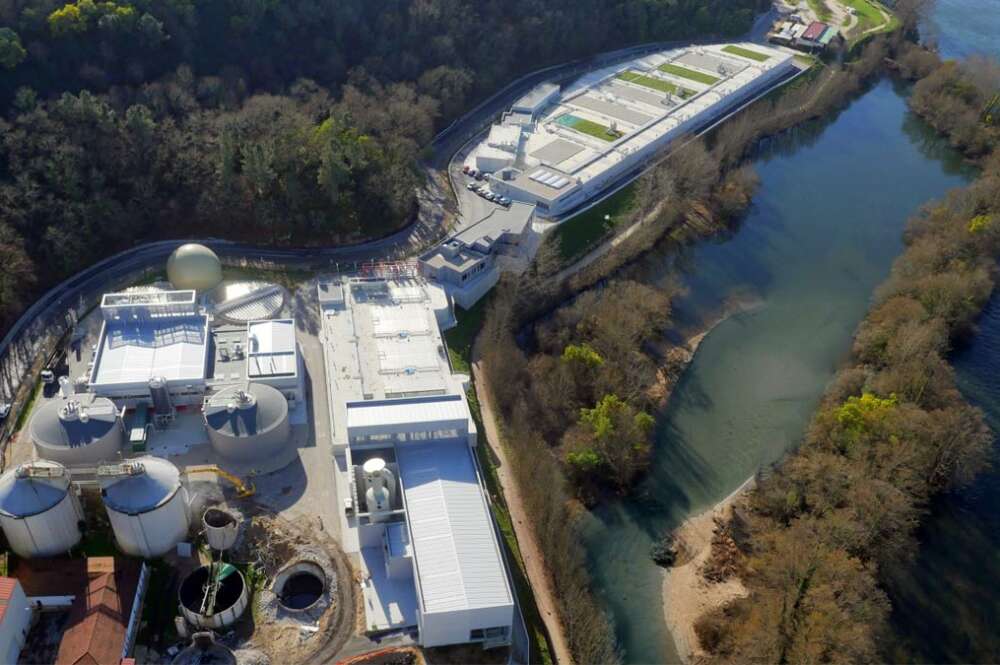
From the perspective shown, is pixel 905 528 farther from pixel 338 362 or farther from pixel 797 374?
pixel 338 362

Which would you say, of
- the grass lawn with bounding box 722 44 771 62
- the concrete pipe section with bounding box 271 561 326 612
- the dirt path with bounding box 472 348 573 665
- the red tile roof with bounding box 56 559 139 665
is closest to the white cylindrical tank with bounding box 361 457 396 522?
the concrete pipe section with bounding box 271 561 326 612

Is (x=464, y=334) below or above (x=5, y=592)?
above

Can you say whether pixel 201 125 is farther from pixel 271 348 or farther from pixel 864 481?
pixel 864 481

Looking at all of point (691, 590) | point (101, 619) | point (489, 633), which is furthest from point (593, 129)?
point (101, 619)

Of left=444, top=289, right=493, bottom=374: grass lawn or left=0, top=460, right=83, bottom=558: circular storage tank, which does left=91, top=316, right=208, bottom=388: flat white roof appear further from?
left=444, top=289, right=493, bottom=374: grass lawn

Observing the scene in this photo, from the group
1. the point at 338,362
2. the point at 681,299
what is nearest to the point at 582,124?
the point at 681,299

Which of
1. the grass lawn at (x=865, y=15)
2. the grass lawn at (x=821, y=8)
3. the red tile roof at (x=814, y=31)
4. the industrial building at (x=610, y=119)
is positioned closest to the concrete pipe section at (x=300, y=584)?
the industrial building at (x=610, y=119)

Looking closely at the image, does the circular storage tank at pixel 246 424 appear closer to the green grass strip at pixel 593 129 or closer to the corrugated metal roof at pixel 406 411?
the corrugated metal roof at pixel 406 411
